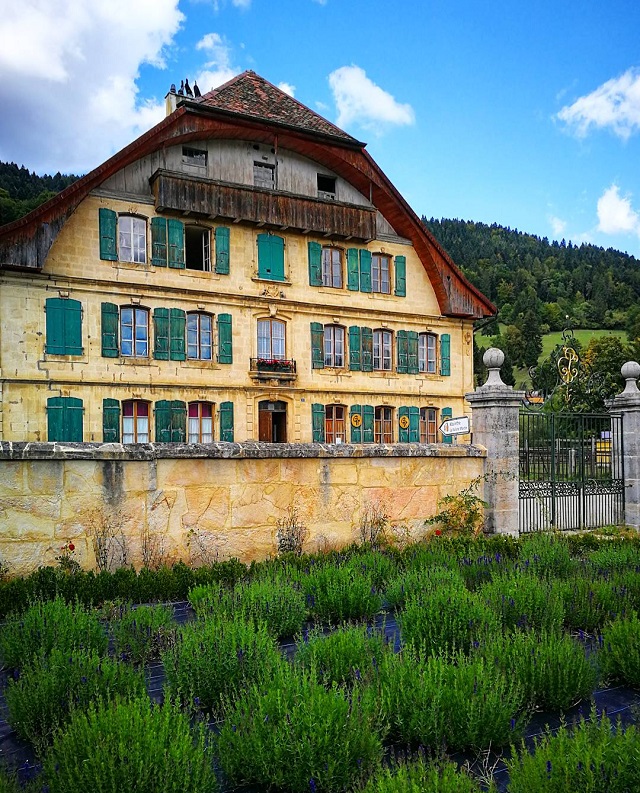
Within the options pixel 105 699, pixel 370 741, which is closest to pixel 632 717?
pixel 370 741

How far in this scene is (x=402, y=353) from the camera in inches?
922

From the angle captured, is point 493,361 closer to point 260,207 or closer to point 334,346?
point 334,346

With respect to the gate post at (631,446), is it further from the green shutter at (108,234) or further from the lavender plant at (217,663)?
the green shutter at (108,234)

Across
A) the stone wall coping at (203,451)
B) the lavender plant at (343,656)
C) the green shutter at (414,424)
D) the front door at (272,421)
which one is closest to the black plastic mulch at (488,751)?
the lavender plant at (343,656)

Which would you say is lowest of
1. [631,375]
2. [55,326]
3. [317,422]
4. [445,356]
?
[317,422]

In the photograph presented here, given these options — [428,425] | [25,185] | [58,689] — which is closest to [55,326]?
[428,425]

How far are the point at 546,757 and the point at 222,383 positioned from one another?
18.1 m

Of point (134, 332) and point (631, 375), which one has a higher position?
point (134, 332)

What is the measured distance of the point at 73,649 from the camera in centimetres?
410

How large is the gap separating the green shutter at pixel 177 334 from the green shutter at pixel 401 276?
7752 millimetres

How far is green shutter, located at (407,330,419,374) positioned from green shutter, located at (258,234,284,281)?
4974 mm

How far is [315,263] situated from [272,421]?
5300mm

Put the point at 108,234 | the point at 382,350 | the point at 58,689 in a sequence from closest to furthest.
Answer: the point at 58,689 < the point at 108,234 < the point at 382,350

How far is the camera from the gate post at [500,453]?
929 centimetres
